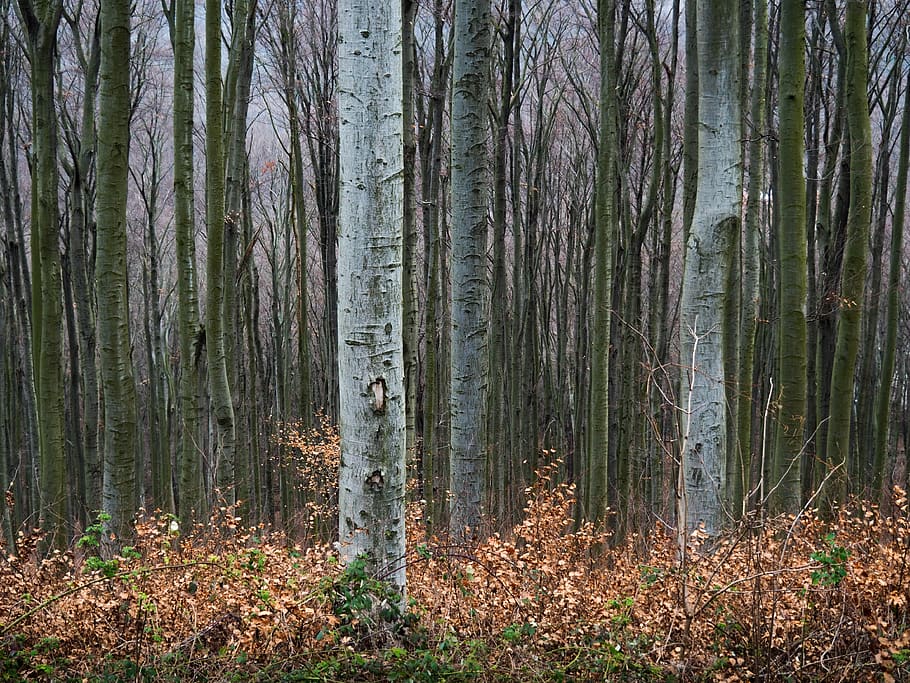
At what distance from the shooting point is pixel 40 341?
628cm

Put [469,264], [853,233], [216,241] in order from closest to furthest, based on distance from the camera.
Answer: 1. [469,264]
2. [853,233]
3. [216,241]

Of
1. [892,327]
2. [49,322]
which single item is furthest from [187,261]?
[892,327]

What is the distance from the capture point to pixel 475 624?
10.9ft

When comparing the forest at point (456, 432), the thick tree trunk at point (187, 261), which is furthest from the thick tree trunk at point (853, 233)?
the thick tree trunk at point (187, 261)

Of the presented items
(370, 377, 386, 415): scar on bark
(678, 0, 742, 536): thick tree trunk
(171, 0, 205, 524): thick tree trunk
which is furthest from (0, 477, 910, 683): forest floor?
Result: (171, 0, 205, 524): thick tree trunk

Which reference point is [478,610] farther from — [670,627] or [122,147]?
[122,147]

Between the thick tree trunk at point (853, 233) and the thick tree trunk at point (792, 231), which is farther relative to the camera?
the thick tree trunk at point (853, 233)

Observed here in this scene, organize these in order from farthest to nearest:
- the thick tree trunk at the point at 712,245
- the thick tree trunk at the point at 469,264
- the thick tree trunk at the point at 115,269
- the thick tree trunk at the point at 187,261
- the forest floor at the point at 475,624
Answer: the thick tree trunk at the point at 187,261, the thick tree trunk at the point at 469,264, the thick tree trunk at the point at 712,245, the thick tree trunk at the point at 115,269, the forest floor at the point at 475,624

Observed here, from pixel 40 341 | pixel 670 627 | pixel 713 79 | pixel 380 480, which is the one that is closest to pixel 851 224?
pixel 713 79

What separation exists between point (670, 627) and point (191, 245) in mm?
4648

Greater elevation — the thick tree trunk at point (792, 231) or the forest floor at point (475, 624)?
the thick tree trunk at point (792, 231)

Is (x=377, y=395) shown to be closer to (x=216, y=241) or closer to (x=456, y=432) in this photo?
(x=456, y=432)

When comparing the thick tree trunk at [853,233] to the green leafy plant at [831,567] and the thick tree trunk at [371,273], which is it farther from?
the thick tree trunk at [371,273]

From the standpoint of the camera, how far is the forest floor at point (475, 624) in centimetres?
295
